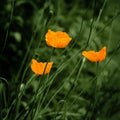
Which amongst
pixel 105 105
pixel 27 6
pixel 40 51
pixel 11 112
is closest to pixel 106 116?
pixel 105 105

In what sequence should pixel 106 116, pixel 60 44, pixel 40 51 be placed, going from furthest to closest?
pixel 40 51
pixel 106 116
pixel 60 44

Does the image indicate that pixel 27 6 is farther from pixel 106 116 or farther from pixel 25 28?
pixel 106 116

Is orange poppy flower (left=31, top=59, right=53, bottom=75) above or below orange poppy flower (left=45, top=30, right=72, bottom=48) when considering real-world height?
below

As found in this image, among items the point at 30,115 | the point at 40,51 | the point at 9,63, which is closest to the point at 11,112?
the point at 30,115

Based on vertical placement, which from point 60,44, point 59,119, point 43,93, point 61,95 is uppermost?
point 60,44

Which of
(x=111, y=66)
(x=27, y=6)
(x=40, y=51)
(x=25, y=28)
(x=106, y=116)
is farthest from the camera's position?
(x=27, y=6)

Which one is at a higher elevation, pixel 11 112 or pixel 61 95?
pixel 11 112

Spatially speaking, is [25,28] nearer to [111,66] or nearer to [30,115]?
[111,66]

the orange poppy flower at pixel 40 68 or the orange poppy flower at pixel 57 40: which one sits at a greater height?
the orange poppy flower at pixel 57 40

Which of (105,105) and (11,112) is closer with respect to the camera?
(11,112)
